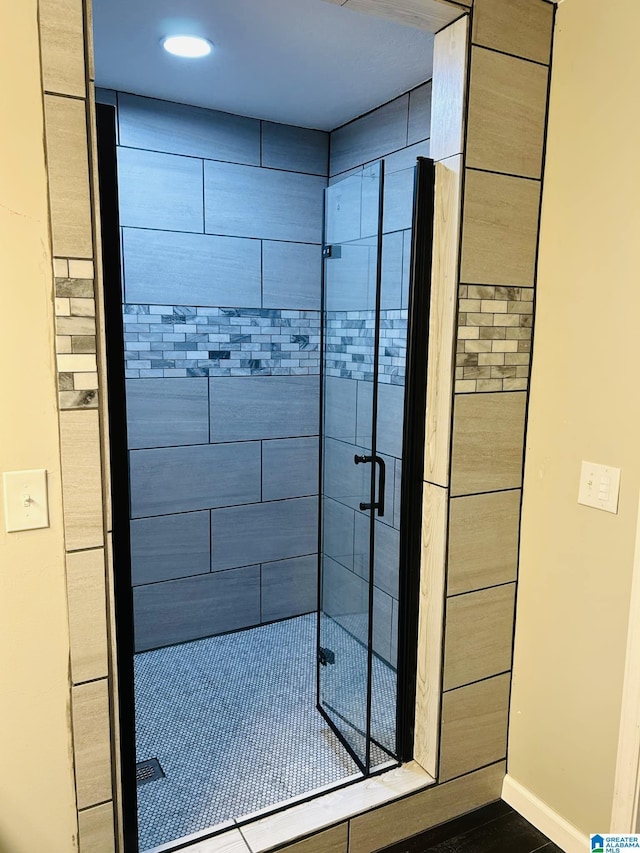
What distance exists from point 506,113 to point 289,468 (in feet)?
6.30

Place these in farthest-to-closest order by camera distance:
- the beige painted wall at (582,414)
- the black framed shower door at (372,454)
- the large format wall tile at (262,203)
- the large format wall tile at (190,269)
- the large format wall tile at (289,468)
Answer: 1. the large format wall tile at (289,468)
2. the large format wall tile at (262,203)
3. the large format wall tile at (190,269)
4. the black framed shower door at (372,454)
5. the beige painted wall at (582,414)

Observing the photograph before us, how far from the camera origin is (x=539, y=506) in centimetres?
189

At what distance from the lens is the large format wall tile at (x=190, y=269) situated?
8.80 feet

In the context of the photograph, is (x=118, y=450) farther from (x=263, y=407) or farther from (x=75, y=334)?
(x=263, y=407)

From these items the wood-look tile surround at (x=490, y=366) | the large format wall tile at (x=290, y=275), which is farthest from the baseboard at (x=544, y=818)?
the large format wall tile at (x=290, y=275)

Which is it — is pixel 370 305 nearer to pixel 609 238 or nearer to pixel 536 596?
pixel 609 238

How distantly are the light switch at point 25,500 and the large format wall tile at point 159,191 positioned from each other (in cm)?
167

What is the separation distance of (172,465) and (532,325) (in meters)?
1.71

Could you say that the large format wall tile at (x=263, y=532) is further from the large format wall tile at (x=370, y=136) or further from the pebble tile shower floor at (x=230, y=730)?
the large format wall tile at (x=370, y=136)

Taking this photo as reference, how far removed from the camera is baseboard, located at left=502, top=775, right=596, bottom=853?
1807mm

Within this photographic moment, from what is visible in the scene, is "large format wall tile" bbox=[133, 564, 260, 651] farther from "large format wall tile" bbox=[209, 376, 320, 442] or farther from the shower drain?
the shower drain

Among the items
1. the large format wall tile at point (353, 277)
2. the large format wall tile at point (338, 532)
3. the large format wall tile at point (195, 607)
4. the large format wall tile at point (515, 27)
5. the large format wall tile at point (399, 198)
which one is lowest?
the large format wall tile at point (195, 607)

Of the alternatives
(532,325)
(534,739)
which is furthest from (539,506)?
(534,739)

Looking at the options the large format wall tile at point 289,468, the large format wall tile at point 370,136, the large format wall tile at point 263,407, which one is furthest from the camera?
the large format wall tile at point 289,468
